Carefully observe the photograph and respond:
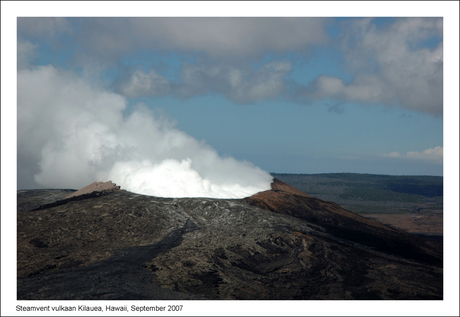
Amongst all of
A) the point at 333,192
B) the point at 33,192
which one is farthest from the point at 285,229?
the point at 333,192

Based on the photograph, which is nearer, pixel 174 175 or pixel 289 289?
pixel 289 289

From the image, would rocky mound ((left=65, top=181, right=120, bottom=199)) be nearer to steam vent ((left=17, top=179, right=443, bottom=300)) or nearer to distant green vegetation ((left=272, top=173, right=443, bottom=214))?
steam vent ((left=17, top=179, right=443, bottom=300))

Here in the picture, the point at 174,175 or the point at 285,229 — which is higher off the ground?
the point at 174,175

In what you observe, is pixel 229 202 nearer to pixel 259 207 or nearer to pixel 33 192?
pixel 259 207

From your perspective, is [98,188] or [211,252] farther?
[98,188]

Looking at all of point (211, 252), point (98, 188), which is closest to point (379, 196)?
point (98, 188)

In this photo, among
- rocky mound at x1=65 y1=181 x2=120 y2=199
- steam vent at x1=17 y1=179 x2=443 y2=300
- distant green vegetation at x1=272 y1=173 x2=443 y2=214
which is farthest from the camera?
distant green vegetation at x1=272 y1=173 x2=443 y2=214

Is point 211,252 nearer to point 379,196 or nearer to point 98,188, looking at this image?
point 98,188

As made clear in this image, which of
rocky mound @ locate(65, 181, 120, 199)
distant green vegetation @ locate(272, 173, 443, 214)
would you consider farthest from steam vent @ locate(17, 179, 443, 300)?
distant green vegetation @ locate(272, 173, 443, 214)

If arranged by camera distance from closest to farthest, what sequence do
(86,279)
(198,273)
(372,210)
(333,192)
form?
1. (86,279)
2. (198,273)
3. (372,210)
4. (333,192)
